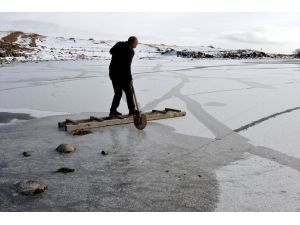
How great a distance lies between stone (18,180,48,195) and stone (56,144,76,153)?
3.83ft

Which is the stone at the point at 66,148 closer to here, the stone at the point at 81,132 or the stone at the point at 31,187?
the stone at the point at 81,132

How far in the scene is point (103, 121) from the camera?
20.0 feet

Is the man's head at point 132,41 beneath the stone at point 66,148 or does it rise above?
above

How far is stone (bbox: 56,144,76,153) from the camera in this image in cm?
468

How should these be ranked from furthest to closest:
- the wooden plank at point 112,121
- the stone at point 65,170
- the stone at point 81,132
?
the wooden plank at point 112,121 → the stone at point 81,132 → the stone at point 65,170

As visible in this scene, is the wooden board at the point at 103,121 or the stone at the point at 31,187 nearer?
the stone at the point at 31,187

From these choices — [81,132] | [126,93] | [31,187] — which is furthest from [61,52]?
[31,187]

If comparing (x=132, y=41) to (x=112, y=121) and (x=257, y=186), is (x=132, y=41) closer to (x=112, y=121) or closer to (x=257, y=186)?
(x=112, y=121)

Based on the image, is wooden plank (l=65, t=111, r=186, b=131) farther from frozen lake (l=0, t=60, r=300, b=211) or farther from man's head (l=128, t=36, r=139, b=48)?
man's head (l=128, t=36, r=139, b=48)

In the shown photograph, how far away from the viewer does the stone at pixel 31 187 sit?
3.37 meters

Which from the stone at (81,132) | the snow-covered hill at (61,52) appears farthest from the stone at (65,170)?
the snow-covered hill at (61,52)

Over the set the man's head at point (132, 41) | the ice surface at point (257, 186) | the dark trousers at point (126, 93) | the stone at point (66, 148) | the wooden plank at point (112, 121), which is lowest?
the ice surface at point (257, 186)

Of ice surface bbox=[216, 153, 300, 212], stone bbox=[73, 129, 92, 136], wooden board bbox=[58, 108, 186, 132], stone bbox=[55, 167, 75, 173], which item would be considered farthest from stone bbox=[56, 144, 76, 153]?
ice surface bbox=[216, 153, 300, 212]

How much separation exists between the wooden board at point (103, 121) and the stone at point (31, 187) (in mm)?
2311
